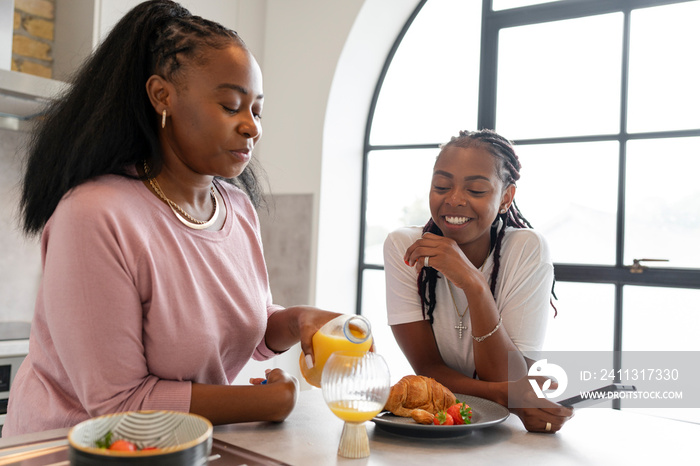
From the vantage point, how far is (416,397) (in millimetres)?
1159

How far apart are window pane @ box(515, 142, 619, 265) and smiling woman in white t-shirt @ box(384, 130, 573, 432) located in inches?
43.9

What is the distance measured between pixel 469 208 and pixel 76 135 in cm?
95

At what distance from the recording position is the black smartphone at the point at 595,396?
1102 millimetres

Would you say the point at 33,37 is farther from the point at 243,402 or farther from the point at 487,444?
the point at 487,444

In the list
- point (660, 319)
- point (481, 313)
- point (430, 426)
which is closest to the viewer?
point (430, 426)

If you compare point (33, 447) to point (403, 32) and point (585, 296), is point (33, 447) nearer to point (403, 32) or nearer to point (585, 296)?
point (585, 296)

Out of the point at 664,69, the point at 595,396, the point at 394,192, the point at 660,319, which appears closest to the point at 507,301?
the point at 595,396

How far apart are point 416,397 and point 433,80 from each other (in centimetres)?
238

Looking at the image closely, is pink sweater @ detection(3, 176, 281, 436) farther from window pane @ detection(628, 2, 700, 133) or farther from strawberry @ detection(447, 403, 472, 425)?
window pane @ detection(628, 2, 700, 133)

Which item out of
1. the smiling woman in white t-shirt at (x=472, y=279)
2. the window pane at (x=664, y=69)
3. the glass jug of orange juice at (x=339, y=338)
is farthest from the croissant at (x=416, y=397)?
the window pane at (x=664, y=69)

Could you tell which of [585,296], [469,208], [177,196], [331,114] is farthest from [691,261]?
[177,196]

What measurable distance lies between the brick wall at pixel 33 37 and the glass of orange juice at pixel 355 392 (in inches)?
93.3

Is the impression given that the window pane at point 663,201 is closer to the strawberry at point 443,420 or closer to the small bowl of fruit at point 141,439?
the strawberry at point 443,420

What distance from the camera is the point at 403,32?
3279 millimetres
